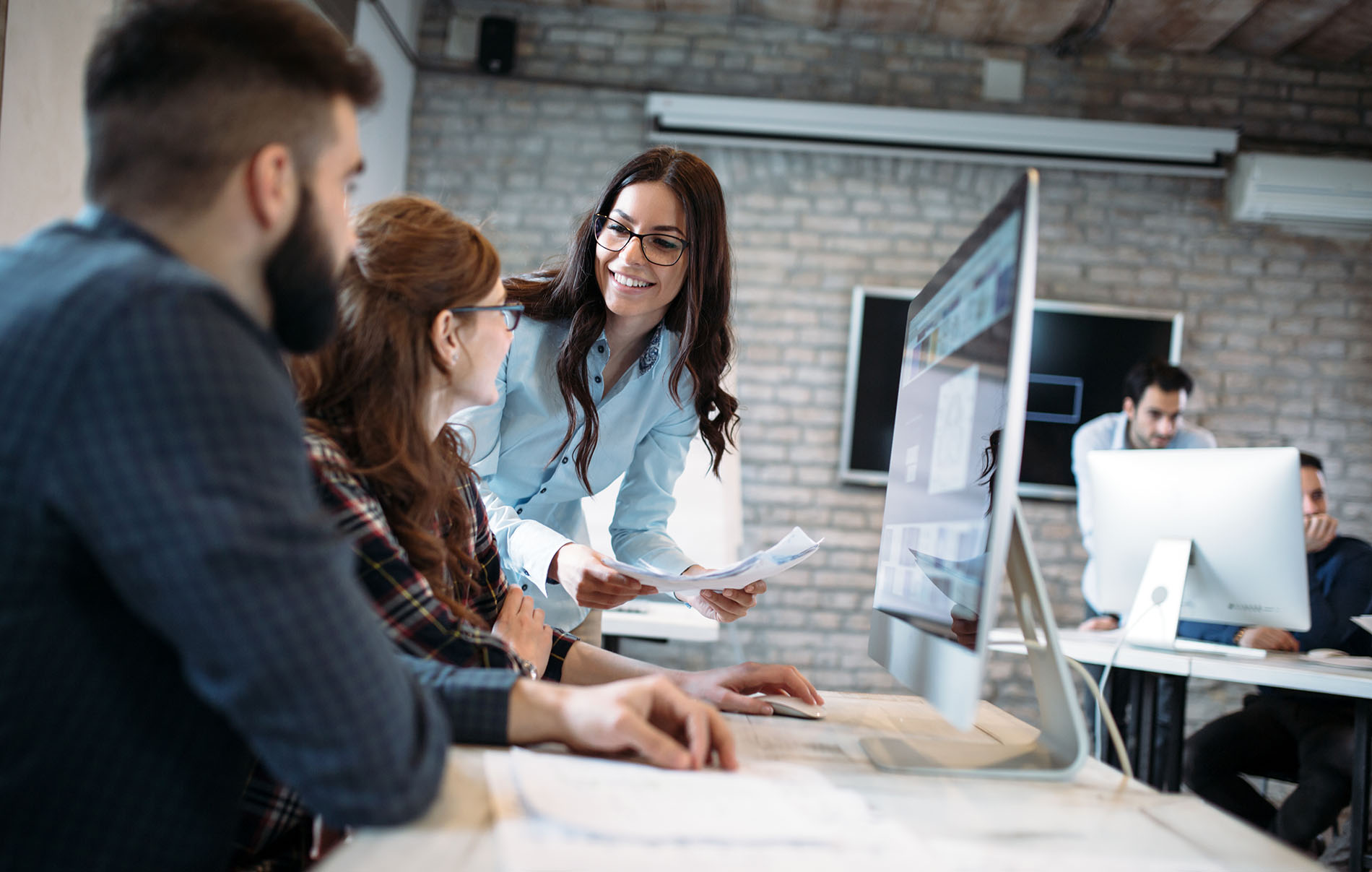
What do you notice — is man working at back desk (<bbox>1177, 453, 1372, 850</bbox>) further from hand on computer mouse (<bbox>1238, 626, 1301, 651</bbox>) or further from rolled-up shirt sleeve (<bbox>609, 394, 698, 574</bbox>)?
rolled-up shirt sleeve (<bbox>609, 394, 698, 574</bbox>)

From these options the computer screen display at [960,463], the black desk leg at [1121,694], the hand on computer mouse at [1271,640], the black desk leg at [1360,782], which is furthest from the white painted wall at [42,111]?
the hand on computer mouse at [1271,640]

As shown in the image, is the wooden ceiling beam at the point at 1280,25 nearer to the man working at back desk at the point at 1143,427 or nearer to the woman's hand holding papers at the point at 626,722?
the man working at back desk at the point at 1143,427

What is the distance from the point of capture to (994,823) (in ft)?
2.49

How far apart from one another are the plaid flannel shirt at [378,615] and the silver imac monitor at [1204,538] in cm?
190

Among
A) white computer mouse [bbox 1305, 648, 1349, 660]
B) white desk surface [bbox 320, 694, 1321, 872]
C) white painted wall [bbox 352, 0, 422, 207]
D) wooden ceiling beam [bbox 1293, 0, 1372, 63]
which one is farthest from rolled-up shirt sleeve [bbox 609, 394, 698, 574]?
wooden ceiling beam [bbox 1293, 0, 1372, 63]

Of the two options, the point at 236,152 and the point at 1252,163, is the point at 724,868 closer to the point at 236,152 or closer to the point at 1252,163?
the point at 236,152

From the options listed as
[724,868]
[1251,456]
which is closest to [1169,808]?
[724,868]

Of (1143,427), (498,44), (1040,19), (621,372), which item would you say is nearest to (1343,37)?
(1040,19)

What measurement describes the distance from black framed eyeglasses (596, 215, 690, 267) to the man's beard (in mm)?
1100

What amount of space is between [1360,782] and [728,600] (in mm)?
1700

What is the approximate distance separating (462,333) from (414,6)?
3.82 m

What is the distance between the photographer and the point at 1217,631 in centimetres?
294

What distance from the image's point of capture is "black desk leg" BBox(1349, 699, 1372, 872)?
210cm

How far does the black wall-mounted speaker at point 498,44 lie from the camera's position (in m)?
4.32
